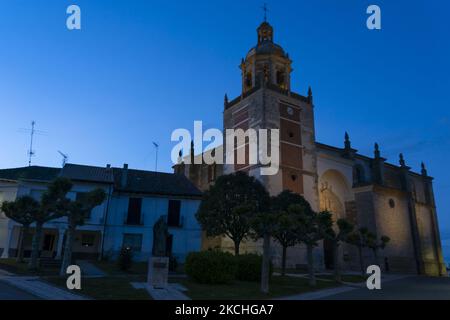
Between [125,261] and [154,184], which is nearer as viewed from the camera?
[125,261]

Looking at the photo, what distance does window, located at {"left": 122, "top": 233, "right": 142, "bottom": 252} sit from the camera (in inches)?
1156

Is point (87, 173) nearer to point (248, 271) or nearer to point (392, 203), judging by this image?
point (248, 271)

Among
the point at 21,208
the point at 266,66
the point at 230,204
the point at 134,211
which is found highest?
the point at 266,66

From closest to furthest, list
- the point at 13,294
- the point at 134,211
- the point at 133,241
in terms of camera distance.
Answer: the point at 13,294 → the point at 133,241 → the point at 134,211

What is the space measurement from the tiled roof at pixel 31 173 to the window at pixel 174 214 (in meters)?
10.4

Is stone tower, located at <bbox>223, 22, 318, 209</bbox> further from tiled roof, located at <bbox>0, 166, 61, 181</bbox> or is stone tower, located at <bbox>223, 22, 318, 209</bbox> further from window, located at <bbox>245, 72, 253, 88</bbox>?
tiled roof, located at <bbox>0, 166, 61, 181</bbox>

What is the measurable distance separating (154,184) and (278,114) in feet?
49.1

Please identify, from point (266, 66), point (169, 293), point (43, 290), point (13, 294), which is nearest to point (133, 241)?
point (43, 290)

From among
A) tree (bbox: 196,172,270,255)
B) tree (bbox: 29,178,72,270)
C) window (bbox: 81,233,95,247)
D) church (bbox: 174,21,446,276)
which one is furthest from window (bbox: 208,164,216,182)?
tree (bbox: 29,178,72,270)

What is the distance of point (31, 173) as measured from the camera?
30875 millimetres

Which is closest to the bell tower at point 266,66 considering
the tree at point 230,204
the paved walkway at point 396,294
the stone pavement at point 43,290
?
the tree at point 230,204

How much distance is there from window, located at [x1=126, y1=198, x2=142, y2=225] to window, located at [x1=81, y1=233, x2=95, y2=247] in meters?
3.80
